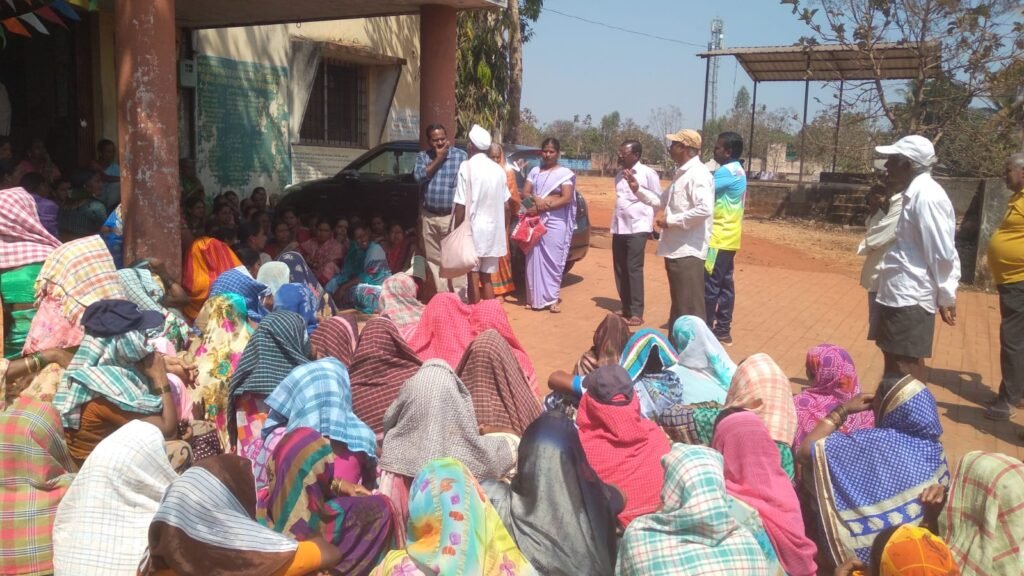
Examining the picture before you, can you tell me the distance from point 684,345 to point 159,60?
12.9 feet

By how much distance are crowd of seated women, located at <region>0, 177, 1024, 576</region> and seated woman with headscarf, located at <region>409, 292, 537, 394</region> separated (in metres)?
0.57

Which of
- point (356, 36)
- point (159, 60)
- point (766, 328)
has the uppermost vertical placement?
point (356, 36)

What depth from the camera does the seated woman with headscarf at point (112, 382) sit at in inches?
131

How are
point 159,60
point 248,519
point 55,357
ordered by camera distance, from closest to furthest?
point 248,519
point 55,357
point 159,60

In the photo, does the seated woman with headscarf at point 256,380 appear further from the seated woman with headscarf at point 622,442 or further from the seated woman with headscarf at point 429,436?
the seated woman with headscarf at point 622,442

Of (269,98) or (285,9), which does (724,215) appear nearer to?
(285,9)

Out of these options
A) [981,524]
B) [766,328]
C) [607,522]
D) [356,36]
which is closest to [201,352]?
[607,522]

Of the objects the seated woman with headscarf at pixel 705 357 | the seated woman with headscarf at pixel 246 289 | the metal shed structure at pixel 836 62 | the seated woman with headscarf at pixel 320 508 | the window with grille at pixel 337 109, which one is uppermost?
the metal shed structure at pixel 836 62

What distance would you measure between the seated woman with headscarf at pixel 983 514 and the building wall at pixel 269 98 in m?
9.65

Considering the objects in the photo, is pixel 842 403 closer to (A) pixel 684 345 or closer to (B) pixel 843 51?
(A) pixel 684 345

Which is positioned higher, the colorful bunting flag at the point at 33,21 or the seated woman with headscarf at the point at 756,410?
the colorful bunting flag at the point at 33,21

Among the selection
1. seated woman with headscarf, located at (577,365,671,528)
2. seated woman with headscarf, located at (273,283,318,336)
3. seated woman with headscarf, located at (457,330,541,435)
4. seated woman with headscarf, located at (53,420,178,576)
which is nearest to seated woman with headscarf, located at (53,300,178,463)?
seated woman with headscarf, located at (53,420,178,576)

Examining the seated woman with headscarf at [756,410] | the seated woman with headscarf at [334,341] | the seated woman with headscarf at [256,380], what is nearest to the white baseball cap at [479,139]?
the seated woman with headscarf at [334,341]

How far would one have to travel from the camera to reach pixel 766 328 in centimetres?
767
